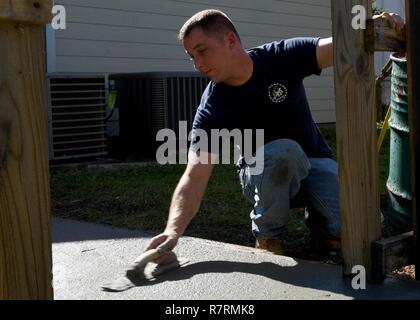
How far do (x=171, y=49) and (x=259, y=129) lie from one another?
19.6ft

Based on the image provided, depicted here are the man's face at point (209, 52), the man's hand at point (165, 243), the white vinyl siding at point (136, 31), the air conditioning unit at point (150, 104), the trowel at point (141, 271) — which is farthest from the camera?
the white vinyl siding at point (136, 31)

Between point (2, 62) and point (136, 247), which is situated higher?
point (2, 62)

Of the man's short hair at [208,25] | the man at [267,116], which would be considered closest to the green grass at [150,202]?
the man at [267,116]

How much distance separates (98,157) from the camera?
23.7 ft

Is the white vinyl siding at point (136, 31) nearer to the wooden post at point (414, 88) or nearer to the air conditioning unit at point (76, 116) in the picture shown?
the air conditioning unit at point (76, 116)

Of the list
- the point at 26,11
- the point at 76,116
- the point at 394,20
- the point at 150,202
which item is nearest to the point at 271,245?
the point at 394,20

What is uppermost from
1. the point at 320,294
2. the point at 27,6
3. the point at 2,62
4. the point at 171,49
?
the point at 171,49

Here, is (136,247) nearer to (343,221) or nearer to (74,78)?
(343,221)

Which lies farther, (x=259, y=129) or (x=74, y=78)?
(x=74, y=78)

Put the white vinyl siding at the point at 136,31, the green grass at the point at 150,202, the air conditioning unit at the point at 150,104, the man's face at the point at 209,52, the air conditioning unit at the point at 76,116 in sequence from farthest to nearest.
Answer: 1. the white vinyl siding at the point at 136,31
2. the air conditioning unit at the point at 150,104
3. the air conditioning unit at the point at 76,116
4. the green grass at the point at 150,202
5. the man's face at the point at 209,52

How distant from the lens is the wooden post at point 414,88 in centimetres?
257

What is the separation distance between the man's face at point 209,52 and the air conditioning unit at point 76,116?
3888 millimetres
